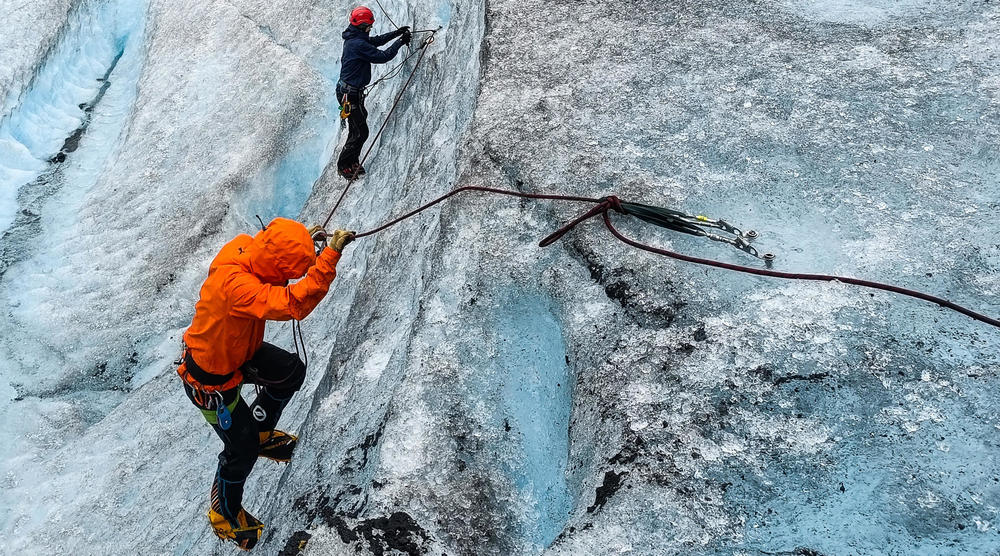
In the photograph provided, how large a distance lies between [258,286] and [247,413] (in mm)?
913

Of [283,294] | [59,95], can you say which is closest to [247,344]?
[283,294]

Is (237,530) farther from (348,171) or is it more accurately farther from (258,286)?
(348,171)

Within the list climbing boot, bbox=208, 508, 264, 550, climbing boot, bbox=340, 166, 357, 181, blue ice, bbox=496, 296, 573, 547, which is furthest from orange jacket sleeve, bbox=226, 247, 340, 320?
climbing boot, bbox=340, 166, 357, 181

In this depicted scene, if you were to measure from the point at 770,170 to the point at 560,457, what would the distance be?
7.35 ft

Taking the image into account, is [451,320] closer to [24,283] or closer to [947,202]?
[947,202]

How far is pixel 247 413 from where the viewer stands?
391 centimetres

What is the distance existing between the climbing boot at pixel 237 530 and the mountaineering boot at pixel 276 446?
0.42 metres

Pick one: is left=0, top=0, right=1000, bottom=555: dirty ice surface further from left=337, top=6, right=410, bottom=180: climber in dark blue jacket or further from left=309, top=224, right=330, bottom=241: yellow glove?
left=309, top=224, right=330, bottom=241: yellow glove

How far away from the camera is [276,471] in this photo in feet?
15.1

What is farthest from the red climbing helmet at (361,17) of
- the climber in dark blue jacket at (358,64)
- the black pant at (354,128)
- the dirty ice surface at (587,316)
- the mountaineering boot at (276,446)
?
the mountaineering boot at (276,446)

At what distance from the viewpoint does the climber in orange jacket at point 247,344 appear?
337 centimetres

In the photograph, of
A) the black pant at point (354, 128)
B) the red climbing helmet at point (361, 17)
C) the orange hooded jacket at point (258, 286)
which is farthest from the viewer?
the black pant at point (354, 128)

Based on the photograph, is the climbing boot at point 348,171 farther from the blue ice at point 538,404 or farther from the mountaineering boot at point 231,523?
the mountaineering boot at point 231,523

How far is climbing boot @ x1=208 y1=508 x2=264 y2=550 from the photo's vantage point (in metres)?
3.87
